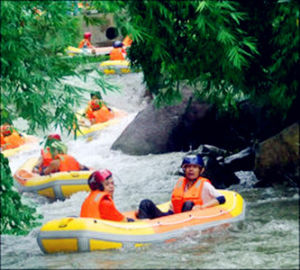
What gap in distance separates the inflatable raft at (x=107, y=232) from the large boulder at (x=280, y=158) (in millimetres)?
2926

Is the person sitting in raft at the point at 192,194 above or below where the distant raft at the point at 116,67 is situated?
above

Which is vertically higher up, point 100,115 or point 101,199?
point 101,199

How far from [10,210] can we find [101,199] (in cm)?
174

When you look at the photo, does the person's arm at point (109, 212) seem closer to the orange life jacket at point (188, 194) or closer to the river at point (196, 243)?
the river at point (196, 243)

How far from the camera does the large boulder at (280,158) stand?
37.3 feet

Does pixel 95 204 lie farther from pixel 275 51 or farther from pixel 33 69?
pixel 275 51

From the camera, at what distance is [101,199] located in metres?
8.79

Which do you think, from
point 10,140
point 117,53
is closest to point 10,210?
point 10,140

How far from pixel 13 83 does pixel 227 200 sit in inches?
148

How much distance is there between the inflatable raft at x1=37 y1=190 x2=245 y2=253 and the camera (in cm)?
843

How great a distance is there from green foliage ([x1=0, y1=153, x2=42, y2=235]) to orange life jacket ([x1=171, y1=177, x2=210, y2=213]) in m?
2.51

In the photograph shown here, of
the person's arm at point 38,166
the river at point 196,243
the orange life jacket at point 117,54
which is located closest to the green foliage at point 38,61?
the river at point 196,243

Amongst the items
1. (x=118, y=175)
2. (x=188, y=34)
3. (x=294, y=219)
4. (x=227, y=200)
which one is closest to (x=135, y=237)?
(x=227, y=200)

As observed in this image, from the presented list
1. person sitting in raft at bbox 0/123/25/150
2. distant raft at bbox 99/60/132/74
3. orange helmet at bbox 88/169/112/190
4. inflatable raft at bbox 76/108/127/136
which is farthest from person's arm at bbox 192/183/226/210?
distant raft at bbox 99/60/132/74
